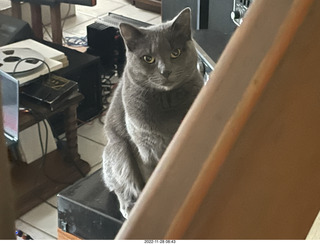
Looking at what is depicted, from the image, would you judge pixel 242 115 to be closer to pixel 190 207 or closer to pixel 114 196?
pixel 190 207

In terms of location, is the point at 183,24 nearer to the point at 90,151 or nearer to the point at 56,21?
the point at 90,151

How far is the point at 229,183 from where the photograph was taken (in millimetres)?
437

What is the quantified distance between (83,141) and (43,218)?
0.62m

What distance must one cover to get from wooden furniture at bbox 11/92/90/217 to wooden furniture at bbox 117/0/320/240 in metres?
1.90

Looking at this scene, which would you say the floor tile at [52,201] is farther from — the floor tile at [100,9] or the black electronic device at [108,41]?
the floor tile at [100,9]

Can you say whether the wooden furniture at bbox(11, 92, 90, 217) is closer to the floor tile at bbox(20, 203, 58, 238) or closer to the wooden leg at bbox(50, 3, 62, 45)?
the floor tile at bbox(20, 203, 58, 238)

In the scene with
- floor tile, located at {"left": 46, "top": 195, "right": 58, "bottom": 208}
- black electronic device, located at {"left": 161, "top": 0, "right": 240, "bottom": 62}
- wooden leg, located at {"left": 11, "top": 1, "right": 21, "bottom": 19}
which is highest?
black electronic device, located at {"left": 161, "top": 0, "right": 240, "bottom": 62}

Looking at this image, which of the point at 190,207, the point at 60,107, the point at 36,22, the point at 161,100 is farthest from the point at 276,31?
the point at 36,22

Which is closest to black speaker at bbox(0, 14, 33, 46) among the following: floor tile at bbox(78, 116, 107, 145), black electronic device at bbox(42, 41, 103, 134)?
black electronic device at bbox(42, 41, 103, 134)

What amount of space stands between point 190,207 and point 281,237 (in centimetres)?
17

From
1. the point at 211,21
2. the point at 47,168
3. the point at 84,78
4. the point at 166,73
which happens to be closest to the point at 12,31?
the point at 84,78

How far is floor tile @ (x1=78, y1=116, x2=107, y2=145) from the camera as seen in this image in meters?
2.90

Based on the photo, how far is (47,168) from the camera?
2.55 meters

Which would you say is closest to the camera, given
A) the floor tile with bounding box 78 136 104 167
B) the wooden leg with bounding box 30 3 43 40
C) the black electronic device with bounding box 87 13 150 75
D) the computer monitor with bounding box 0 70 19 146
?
the computer monitor with bounding box 0 70 19 146
